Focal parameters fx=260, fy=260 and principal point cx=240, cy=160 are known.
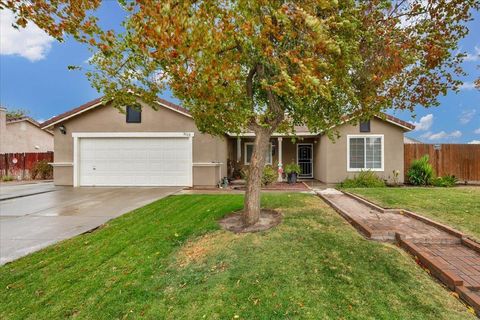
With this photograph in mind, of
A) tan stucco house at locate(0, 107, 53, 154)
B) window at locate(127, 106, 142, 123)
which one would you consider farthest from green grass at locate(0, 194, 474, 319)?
tan stucco house at locate(0, 107, 53, 154)

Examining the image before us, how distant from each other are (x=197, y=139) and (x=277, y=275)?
32.5 ft

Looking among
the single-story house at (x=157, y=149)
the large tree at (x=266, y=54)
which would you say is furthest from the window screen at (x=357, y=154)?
the large tree at (x=266, y=54)

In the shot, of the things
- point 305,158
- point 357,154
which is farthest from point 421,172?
point 305,158

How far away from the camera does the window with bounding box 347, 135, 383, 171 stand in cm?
1309

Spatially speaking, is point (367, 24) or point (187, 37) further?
point (367, 24)

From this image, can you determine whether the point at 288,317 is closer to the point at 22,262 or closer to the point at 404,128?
the point at 22,262

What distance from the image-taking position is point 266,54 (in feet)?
13.4

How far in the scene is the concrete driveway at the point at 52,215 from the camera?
16.9 feet

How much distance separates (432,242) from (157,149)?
37.3 ft

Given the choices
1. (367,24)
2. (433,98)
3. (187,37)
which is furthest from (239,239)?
(433,98)

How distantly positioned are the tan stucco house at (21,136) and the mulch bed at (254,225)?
21064mm

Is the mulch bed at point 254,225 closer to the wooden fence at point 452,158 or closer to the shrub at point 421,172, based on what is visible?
the shrub at point 421,172

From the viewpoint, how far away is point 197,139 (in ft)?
41.6

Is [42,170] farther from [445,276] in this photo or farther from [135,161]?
[445,276]
